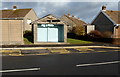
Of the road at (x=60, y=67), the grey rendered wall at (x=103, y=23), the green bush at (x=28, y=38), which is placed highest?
the grey rendered wall at (x=103, y=23)

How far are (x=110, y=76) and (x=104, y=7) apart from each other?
3012cm

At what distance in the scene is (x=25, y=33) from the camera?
31.0m

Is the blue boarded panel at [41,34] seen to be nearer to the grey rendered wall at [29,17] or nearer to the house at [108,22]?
the grey rendered wall at [29,17]

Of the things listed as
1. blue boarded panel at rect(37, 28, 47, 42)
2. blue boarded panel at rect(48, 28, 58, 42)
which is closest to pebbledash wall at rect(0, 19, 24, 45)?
blue boarded panel at rect(37, 28, 47, 42)

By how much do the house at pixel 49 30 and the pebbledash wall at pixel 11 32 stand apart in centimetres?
281

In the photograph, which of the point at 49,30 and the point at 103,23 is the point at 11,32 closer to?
the point at 49,30

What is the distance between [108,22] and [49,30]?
507 inches

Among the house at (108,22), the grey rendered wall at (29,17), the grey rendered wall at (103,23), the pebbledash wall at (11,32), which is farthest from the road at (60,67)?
the grey rendered wall at (29,17)

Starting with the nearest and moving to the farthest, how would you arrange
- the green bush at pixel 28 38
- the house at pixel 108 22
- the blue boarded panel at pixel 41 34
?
1. the green bush at pixel 28 38
2. the blue boarded panel at pixel 41 34
3. the house at pixel 108 22

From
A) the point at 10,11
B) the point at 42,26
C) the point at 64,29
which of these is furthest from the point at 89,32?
the point at 10,11

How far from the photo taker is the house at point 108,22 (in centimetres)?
2958

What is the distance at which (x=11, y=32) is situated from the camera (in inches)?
834

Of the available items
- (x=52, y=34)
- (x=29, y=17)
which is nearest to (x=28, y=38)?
(x=52, y=34)

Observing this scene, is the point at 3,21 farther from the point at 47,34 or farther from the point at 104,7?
the point at 104,7
